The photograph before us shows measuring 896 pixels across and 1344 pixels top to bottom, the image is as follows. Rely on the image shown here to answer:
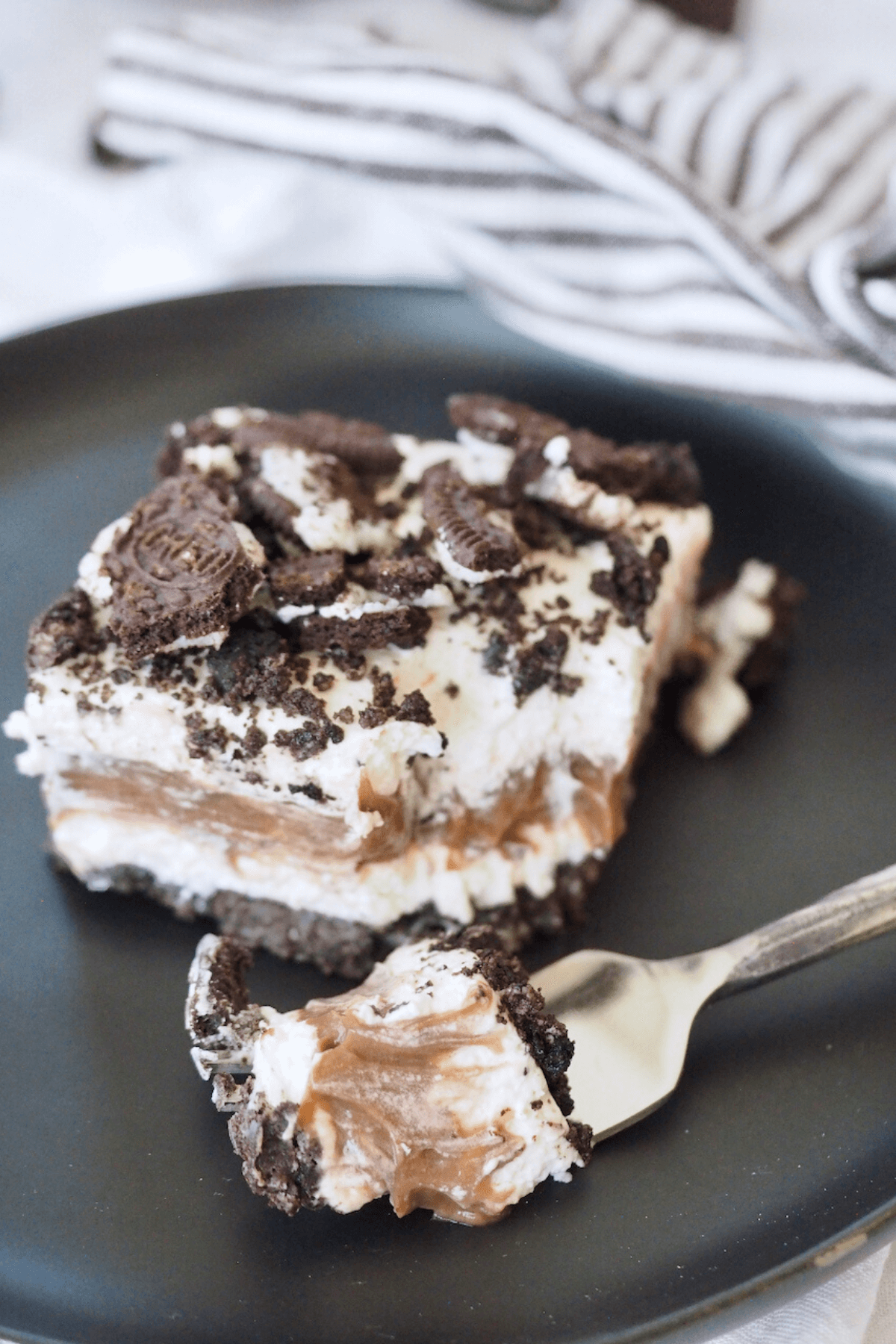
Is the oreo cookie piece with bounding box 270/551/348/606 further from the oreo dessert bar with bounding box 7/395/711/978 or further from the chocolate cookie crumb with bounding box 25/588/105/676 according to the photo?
the chocolate cookie crumb with bounding box 25/588/105/676

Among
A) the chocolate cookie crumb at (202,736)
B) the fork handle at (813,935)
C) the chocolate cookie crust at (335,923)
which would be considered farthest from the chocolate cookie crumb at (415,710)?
the fork handle at (813,935)

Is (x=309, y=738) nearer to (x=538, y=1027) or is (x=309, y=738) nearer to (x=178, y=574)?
(x=178, y=574)

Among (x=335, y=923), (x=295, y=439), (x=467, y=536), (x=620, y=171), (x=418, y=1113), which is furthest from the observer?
(x=620, y=171)

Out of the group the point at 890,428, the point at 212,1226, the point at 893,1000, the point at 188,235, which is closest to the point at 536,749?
the point at 893,1000

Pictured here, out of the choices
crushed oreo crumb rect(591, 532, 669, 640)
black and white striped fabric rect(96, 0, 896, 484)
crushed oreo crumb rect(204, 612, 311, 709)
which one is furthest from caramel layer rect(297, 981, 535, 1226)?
black and white striped fabric rect(96, 0, 896, 484)

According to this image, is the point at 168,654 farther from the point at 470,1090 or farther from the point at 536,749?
the point at 470,1090

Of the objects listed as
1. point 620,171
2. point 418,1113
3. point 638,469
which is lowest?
point 418,1113

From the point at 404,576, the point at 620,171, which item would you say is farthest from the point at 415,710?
the point at 620,171
